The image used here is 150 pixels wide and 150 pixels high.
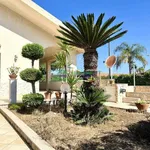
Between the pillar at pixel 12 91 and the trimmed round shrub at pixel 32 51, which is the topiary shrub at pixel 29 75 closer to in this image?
the trimmed round shrub at pixel 32 51

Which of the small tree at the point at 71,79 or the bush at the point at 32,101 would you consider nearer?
the bush at the point at 32,101

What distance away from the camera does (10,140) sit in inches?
227

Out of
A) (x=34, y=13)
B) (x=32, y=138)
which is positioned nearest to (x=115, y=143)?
(x=32, y=138)

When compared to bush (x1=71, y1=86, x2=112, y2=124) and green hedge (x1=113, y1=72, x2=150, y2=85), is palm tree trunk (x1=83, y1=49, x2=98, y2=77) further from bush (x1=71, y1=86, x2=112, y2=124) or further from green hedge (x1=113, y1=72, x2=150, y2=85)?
green hedge (x1=113, y1=72, x2=150, y2=85)

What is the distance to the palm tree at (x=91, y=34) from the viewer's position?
7.67m

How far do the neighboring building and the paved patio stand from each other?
26.6 feet

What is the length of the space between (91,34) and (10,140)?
13.6ft

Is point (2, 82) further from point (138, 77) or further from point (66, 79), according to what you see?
point (138, 77)

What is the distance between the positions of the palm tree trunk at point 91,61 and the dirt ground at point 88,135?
1.79 metres

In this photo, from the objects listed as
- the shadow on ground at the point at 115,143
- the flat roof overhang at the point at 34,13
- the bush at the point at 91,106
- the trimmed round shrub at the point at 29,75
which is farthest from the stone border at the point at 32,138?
the flat roof overhang at the point at 34,13

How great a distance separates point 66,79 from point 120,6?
3928mm

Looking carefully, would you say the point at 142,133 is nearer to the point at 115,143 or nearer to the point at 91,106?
the point at 115,143

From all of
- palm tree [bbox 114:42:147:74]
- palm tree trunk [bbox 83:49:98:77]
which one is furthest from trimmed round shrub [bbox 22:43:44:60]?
palm tree [bbox 114:42:147:74]

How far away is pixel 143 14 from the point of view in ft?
37.8
